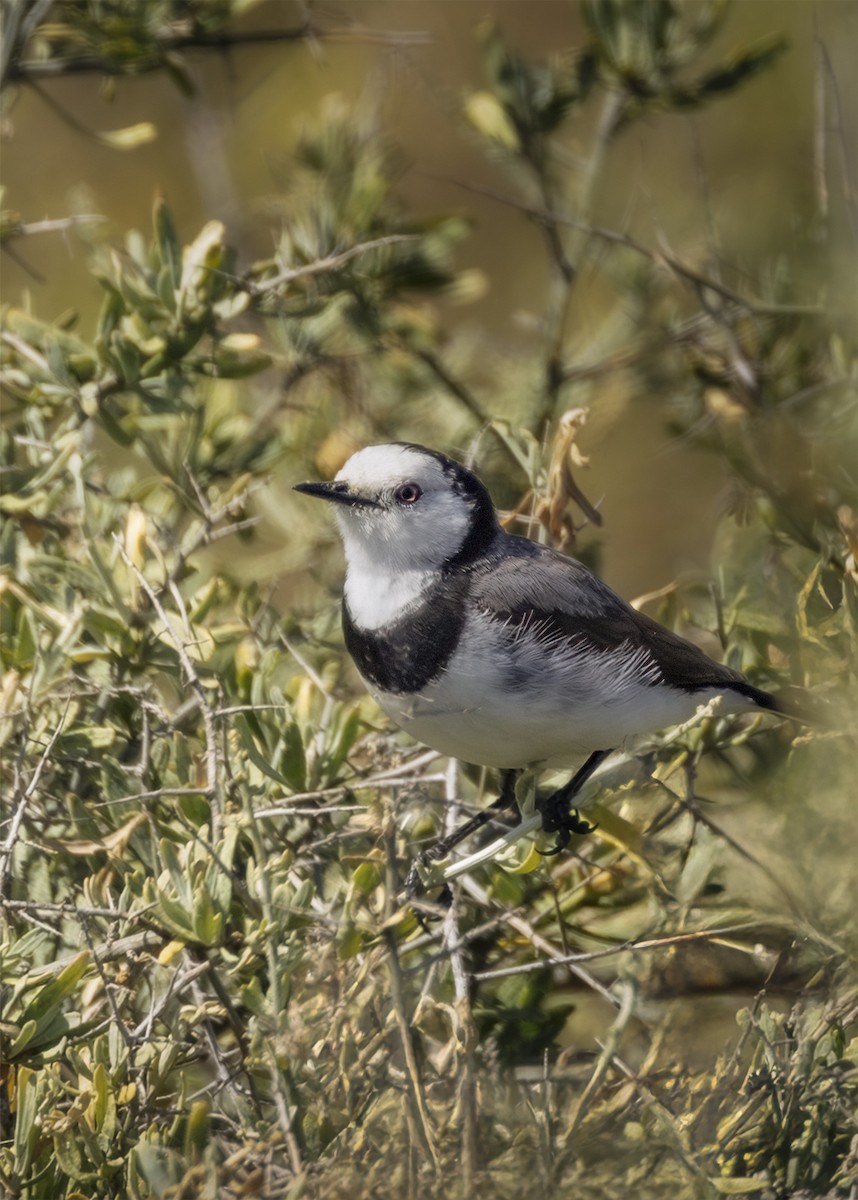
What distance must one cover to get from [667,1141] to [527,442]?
5.57 feet

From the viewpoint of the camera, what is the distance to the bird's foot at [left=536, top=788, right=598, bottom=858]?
2941 mm

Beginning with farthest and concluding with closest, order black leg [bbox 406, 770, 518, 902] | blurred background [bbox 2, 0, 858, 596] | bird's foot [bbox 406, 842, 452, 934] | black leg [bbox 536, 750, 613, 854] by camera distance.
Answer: blurred background [bbox 2, 0, 858, 596] < black leg [bbox 536, 750, 613, 854] < black leg [bbox 406, 770, 518, 902] < bird's foot [bbox 406, 842, 452, 934]

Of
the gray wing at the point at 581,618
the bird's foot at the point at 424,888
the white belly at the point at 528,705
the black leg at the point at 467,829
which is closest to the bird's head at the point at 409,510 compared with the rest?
the gray wing at the point at 581,618

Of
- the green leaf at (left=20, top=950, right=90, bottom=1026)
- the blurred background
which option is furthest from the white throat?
the blurred background

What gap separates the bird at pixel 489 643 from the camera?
9.35ft

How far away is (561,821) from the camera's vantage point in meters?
2.97

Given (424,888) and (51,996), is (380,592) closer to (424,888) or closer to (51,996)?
(424,888)

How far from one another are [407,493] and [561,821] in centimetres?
87

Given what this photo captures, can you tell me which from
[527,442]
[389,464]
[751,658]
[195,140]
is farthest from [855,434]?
[195,140]

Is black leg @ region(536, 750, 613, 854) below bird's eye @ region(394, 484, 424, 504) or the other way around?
below

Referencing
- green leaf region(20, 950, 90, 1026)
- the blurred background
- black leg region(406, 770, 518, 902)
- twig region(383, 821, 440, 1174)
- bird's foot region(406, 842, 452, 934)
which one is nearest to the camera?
twig region(383, 821, 440, 1174)

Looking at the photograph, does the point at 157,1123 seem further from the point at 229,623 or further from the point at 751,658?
the point at 751,658

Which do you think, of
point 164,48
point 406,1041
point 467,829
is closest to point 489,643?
point 467,829

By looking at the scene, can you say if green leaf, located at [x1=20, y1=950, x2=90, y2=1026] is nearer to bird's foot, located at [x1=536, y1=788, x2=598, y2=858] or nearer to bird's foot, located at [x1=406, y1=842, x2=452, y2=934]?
bird's foot, located at [x1=406, y1=842, x2=452, y2=934]
